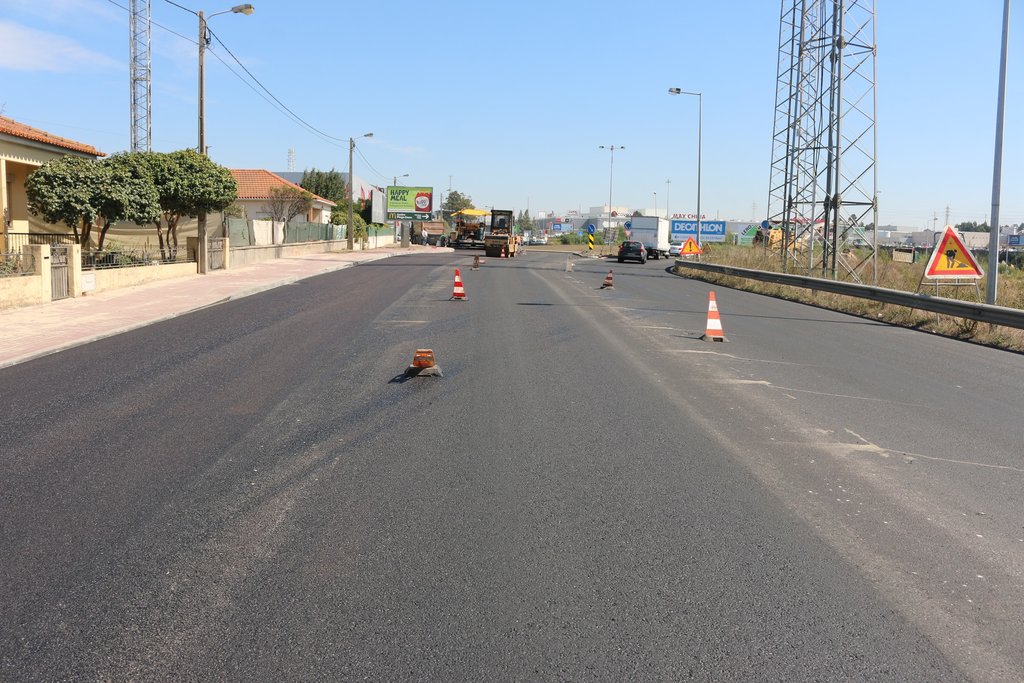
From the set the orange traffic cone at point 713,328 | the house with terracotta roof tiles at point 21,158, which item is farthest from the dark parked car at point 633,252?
the orange traffic cone at point 713,328

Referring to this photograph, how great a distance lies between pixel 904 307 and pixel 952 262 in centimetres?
241

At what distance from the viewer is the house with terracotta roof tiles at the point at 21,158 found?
23.6m

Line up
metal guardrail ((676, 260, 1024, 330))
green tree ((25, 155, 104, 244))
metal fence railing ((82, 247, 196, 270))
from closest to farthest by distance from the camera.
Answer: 1. metal guardrail ((676, 260, 1024, 330))
2. green tree ((25, 155, 104, 244))
3. metal fence railing ((82, 247, 196, 270))

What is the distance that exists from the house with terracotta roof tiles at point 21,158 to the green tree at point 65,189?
1911mm

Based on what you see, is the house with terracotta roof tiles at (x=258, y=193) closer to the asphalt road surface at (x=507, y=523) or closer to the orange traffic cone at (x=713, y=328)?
the orange traffic cone at (x=713, y=328)

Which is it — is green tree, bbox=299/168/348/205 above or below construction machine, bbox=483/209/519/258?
above

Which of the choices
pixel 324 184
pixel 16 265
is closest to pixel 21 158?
pixel 16 265

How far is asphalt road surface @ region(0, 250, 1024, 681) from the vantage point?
12.3 ft

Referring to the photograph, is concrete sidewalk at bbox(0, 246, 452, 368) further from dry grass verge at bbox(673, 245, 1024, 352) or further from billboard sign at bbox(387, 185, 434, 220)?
billboard sign at bbox(387, 185, 434, 220)

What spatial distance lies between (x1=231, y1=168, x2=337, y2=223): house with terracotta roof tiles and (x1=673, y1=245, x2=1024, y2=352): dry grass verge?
36.2 m

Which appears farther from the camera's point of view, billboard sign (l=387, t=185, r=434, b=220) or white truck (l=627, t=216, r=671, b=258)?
billboard sign (l=387, t=185, r=434, b=220)

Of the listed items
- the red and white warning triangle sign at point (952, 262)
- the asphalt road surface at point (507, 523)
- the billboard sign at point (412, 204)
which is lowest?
the asphalt road surface at point (507, 523)

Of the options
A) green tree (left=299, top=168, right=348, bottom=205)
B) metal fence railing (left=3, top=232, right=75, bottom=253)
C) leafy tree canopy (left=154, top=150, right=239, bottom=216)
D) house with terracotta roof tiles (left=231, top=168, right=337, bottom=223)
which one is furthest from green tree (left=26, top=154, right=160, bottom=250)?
green tree (left=299, top=168, right=348, bottom=205)

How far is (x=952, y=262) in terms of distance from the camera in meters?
17.4
